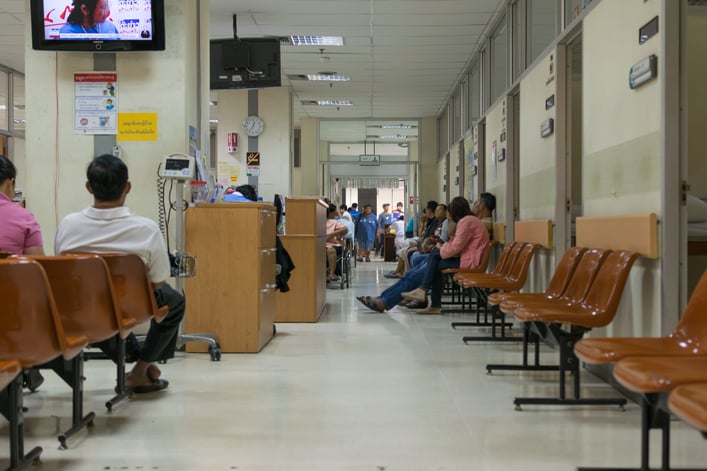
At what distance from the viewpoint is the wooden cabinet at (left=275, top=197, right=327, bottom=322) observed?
652cm

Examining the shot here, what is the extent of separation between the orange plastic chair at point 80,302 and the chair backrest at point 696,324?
2.13 metres

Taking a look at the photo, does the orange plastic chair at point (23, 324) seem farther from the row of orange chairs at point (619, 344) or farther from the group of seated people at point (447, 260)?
the group of seated people at point (447, 260)

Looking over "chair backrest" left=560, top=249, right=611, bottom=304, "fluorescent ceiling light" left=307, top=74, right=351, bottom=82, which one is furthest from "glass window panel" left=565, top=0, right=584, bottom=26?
"fluorescent ceiling light" left=307, top=74, right=351, bottom=82

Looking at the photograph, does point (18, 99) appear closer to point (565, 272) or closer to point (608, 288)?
point (565, 272)

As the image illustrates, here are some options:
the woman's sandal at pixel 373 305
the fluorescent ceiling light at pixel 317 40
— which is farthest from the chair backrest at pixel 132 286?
the fluorescent ceiling light at pixel 317 40

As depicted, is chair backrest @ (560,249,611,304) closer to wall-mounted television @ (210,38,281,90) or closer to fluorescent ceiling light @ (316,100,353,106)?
wall-mounted television @ (210,38,281,90)

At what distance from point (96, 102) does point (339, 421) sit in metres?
3.21

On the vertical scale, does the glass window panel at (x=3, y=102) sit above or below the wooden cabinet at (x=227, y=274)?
above

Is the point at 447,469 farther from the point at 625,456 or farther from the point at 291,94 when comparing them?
the point at 291,94

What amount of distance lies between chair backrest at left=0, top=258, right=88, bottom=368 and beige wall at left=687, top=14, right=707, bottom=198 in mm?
5198

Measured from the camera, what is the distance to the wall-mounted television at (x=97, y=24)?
15.9 feet

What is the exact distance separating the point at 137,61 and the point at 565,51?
123 inches

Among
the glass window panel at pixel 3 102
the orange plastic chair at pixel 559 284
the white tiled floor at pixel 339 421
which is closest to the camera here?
the white tiled floor at pixel 339 421

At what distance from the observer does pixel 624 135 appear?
3.82 metres
